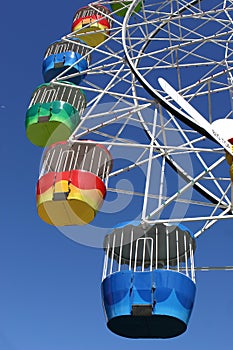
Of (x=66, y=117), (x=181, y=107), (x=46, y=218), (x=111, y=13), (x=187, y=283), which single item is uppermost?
(x=111, y=13)

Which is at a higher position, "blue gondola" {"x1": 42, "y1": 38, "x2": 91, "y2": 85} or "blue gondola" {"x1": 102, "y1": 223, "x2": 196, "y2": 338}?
"blue gondola" {"x1": 42, "y1": 38, "x2": 91, "y2": 85}

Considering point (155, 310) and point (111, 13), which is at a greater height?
point (111, 13)

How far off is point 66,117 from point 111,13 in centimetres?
504

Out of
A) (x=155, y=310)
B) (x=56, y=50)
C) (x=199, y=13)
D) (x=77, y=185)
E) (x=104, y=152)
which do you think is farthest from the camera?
(x=56, y=50)

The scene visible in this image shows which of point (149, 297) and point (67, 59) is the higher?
point (67, 59)

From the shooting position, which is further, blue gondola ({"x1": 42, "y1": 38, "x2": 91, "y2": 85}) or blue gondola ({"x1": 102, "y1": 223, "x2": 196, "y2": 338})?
blue gondola ({"x1": 42, "y1": 38, "x2": 91, "y2": 85})

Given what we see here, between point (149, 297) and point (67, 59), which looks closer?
point (149, 297)

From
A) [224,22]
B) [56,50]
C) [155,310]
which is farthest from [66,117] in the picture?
[155,310]

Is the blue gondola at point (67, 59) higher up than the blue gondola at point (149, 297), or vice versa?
the blue gondola at point (67, 59)

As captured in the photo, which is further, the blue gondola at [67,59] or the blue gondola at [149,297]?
the blue gondola at [67,59]

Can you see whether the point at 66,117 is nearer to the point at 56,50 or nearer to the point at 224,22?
the point at 56,50

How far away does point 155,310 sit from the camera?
9633mm

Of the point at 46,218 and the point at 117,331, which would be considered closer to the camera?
the point at 117,331

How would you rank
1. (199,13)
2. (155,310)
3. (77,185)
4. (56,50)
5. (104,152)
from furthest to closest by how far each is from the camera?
1. (56,50)
2. (199,13)
3. (104,152)
4. (77,185)
5. (155,310)
